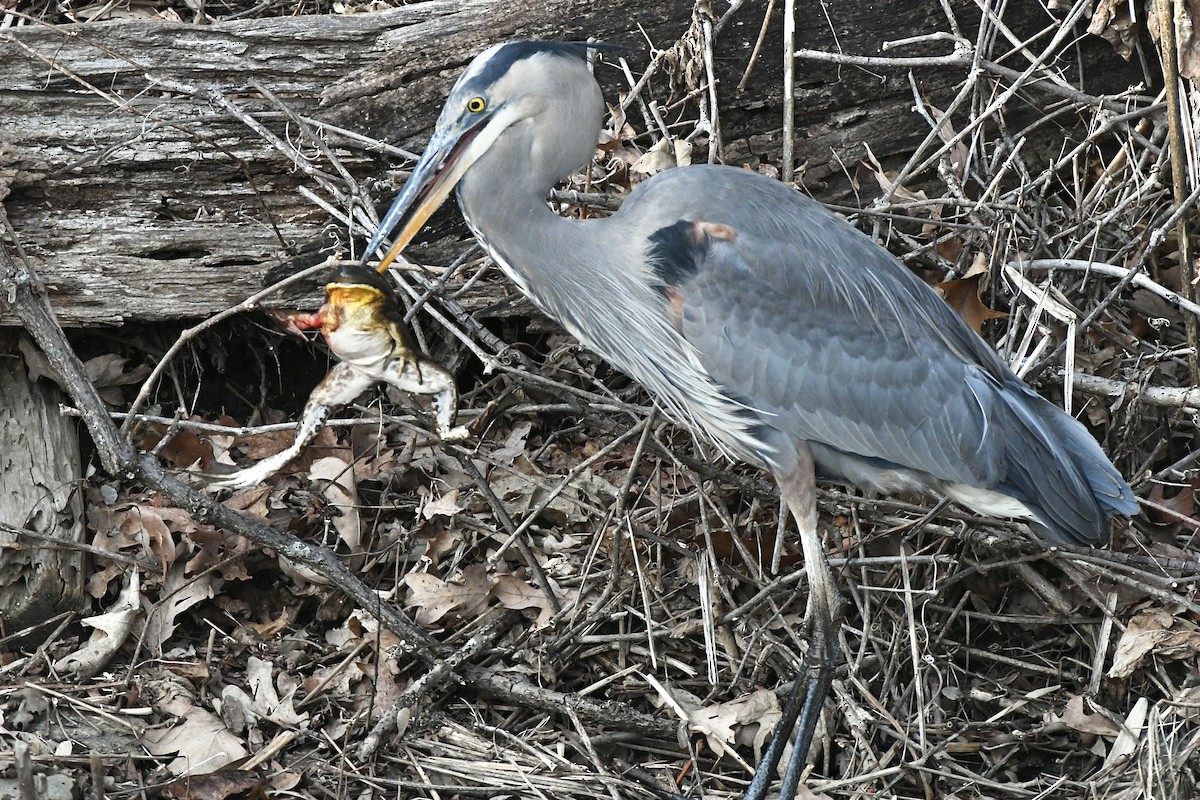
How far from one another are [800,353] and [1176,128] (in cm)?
138

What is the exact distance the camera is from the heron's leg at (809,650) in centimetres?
317

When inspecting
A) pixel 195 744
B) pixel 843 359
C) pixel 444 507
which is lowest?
pixel 195 744

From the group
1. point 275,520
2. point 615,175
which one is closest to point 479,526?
point 275,520

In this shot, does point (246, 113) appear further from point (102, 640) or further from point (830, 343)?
point (830, 343)

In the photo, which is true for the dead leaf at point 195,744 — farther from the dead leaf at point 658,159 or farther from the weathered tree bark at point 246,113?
the dead leaf at point 658,159

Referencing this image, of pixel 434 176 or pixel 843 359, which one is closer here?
pixel 434 176

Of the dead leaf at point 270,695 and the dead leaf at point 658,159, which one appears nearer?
the dead leaf at point 270,695

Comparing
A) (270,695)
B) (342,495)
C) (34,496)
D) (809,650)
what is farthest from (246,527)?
(809,650)

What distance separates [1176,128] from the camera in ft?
11.6

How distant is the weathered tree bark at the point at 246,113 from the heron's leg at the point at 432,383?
1.27 m

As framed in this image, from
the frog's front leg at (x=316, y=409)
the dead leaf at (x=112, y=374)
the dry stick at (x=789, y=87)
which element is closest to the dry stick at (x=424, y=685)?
the frog's front leg at (x=316, y=409)

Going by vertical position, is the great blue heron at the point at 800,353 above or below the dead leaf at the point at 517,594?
above

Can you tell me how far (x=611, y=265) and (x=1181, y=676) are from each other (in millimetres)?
1968

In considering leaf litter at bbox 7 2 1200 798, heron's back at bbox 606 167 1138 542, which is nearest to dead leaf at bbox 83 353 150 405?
leaf litter at bbox 7 2 1200 798
